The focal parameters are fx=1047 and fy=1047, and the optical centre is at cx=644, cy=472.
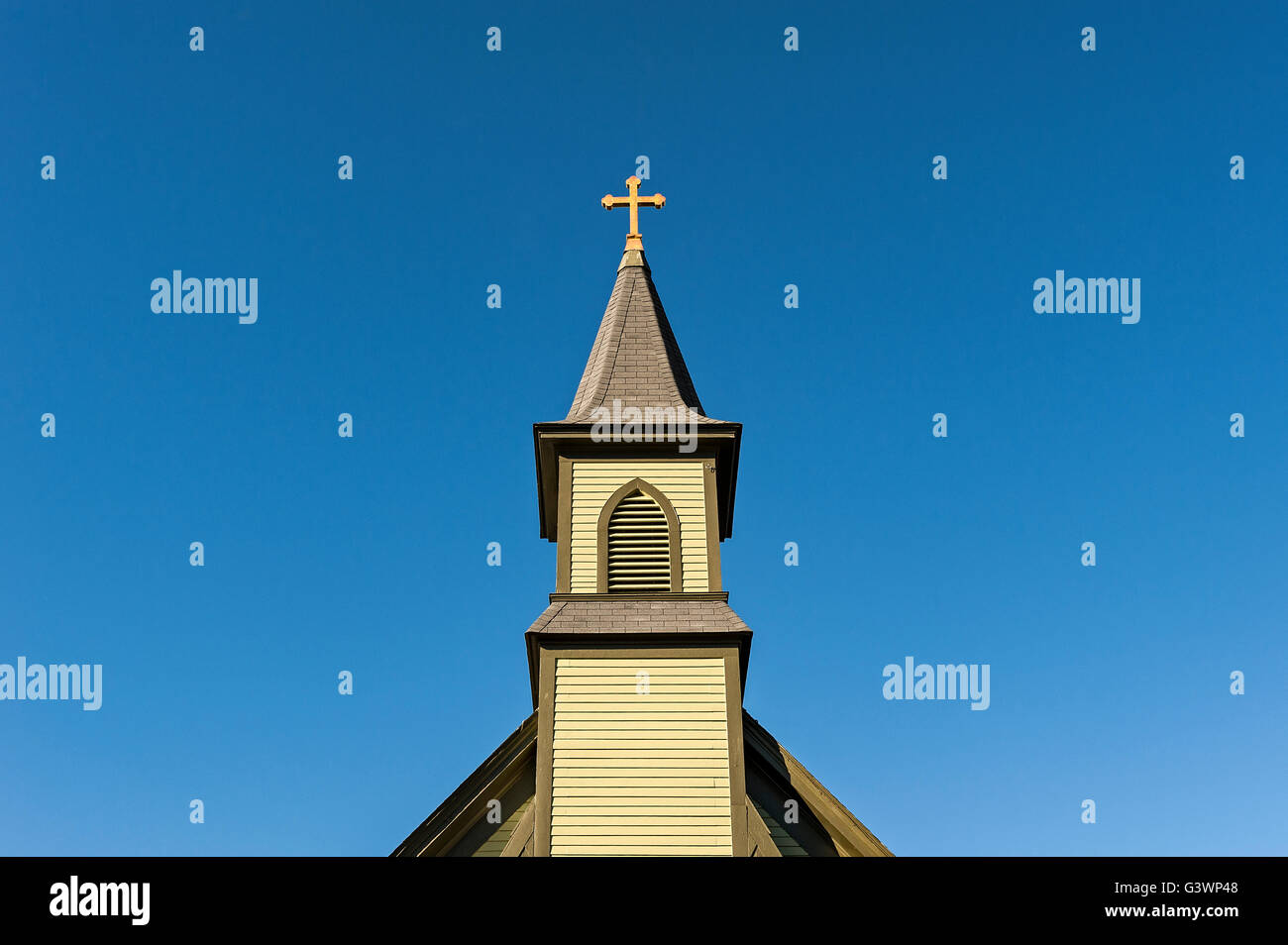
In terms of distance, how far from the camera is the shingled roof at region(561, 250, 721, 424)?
19.4 m

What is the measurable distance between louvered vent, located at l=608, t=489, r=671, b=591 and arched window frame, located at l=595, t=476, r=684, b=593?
0.06 metres

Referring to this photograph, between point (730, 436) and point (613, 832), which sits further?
point (730, 436)

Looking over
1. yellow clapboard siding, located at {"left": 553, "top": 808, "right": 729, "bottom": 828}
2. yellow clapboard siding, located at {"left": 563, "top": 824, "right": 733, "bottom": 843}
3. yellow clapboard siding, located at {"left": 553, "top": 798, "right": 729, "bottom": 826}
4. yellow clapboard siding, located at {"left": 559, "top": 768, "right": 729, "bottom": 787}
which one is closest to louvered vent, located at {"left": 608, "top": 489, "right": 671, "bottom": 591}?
yellow clapboard siding, located at {"left": 559, "top": 768, "right": 729, "bottom": 787}

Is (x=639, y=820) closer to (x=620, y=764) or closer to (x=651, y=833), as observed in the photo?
(x=651, y=833)

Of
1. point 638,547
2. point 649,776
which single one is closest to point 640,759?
point 649,776

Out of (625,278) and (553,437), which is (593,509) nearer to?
(553,437)

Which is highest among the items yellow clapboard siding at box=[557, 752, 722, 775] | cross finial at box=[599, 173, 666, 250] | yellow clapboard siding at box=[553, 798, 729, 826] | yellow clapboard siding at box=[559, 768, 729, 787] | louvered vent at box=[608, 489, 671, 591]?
cross finial at box=[599, 173, 666, 250]

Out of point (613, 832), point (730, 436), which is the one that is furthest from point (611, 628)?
point (730, 436)

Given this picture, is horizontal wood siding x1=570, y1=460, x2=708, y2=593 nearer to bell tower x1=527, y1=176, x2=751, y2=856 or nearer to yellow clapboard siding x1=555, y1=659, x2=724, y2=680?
bell tower x1=527, y1=176, x2=751, y2=856

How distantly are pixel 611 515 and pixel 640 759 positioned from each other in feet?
14.1

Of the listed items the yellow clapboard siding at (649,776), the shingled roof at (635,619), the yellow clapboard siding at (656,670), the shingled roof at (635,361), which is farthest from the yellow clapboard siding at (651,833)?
the shingled roof at (635,361)
